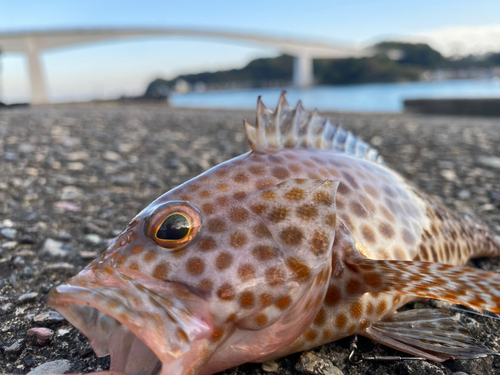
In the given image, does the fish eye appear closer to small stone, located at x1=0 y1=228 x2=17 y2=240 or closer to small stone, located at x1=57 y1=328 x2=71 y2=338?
small stone, located at x1=57 y1=328 x2=71 y2=338

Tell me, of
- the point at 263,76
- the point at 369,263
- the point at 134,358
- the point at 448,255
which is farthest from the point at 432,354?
the point at 263,76

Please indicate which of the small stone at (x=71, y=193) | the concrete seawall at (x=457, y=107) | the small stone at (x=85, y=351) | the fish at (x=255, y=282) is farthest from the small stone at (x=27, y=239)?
the concrete seawall at (x=457, y=107)


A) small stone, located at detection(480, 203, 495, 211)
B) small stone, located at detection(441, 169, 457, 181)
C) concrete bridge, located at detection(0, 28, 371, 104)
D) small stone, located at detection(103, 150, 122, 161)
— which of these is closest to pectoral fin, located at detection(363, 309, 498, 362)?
small stone, located at detection(480, 203, 495, 211)

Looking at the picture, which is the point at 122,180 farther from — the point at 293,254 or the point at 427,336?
A: the point at 427,336

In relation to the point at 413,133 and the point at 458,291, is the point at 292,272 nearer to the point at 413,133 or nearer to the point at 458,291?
the point at 458,291

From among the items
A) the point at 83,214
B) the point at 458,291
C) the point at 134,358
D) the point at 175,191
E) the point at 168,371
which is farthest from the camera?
the point at 83,214

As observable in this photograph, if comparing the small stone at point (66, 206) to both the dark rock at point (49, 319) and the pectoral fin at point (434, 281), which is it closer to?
the dark rock at point (49, 319)

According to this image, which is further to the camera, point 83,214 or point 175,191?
point 83,214

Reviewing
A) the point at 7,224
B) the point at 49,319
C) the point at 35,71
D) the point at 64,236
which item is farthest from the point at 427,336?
the point at 35,71
